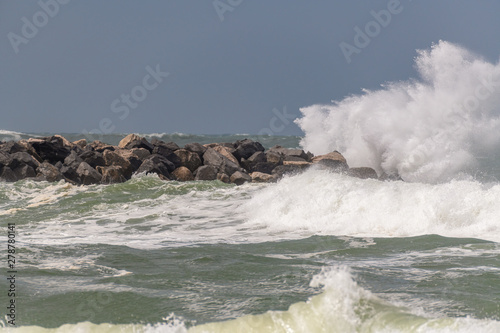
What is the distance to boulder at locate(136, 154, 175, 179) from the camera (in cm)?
1716

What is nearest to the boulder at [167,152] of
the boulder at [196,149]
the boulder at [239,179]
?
the boulder at [196,149]

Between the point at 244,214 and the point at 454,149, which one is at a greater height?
the point at 454,149

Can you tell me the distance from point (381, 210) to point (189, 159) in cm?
953

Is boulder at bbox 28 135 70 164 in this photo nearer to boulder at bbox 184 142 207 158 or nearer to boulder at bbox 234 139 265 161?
boulder at bbox 184 142 207 158

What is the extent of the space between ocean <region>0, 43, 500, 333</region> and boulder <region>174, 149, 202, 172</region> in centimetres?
212

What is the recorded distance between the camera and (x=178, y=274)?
21.0ft

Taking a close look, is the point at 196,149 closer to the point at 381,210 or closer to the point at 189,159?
the point at 189,159

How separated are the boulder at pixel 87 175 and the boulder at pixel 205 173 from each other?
9.26 feet

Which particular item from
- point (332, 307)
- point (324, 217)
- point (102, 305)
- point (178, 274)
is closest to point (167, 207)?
point (324, 217)

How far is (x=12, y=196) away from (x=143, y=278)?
33.8 ft

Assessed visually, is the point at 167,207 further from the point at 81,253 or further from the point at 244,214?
the point at 81,253

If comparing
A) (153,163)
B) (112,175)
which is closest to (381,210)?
(153,163)

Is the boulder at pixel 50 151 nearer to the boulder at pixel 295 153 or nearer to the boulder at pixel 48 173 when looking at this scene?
the boulder at pixel 48 173

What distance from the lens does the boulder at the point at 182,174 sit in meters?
17.5
